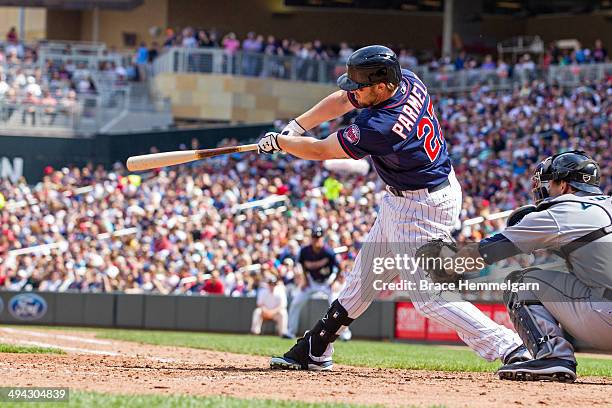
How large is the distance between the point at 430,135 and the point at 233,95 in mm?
25188

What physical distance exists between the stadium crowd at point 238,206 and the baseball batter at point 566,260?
11.0m

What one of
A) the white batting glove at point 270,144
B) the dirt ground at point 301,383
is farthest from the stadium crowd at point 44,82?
the white batting glove at point 270,144

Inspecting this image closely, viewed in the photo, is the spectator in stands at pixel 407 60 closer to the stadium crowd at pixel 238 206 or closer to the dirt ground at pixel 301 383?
the stadium crowd at pixel 238 206

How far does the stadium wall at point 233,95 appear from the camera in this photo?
1241 inches

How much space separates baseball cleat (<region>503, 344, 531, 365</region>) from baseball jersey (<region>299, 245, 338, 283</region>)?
9330 mm

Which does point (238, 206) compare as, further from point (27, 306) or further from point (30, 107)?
point (30, 107)

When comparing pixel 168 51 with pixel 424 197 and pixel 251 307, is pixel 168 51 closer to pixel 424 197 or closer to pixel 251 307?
pixel 251 307

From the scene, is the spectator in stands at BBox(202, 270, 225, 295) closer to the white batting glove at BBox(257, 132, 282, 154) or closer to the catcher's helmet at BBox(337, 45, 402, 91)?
the white batting glove at BBox(257, 132, 282, 154)

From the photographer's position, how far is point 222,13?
3731 centimetres

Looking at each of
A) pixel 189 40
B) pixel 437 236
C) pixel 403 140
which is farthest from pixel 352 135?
pixel 189 40

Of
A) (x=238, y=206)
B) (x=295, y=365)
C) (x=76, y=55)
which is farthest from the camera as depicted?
(x=76, y=55)

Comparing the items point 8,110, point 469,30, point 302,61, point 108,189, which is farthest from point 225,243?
point 469,30

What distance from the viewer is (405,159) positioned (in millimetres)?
6723

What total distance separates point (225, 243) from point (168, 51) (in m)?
11.9
